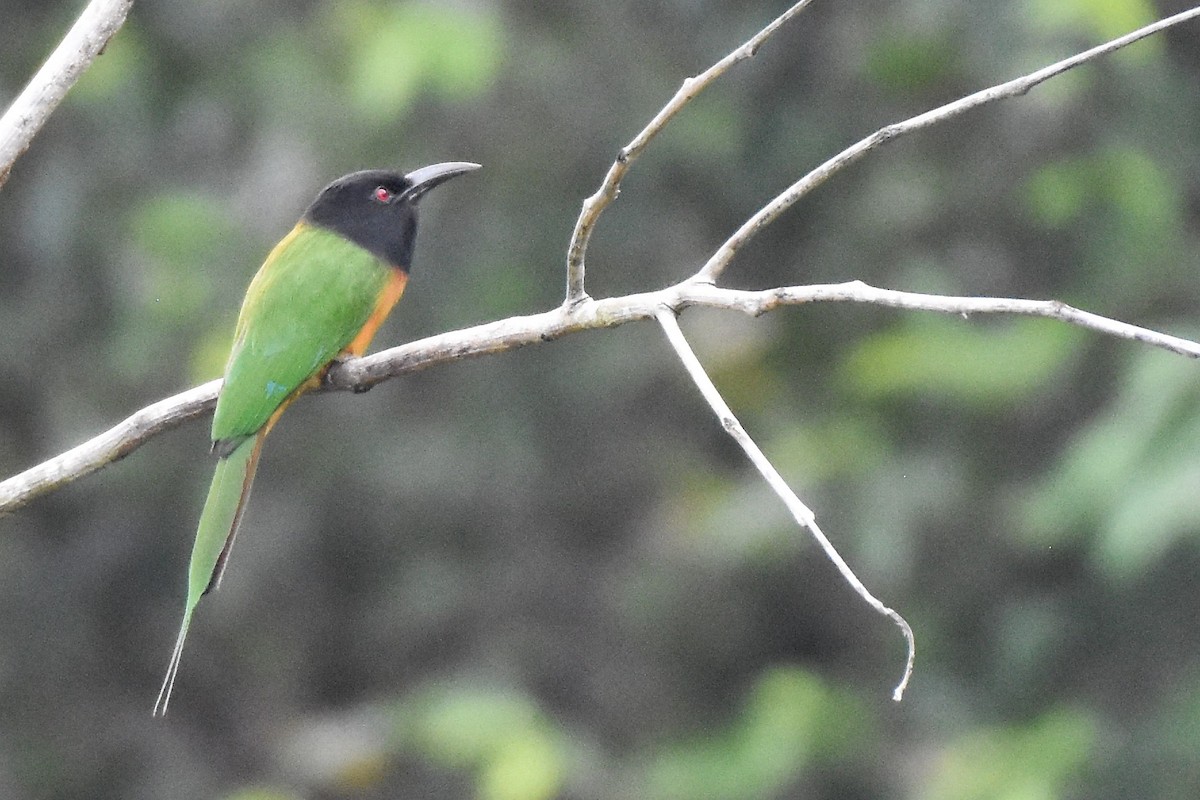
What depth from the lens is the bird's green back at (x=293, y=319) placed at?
12.0 ft

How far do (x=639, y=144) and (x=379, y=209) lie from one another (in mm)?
1855

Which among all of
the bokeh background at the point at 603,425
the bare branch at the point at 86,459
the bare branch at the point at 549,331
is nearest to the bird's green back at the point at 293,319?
the bare branch at the point at 549,331

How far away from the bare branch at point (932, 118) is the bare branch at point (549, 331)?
9 cm

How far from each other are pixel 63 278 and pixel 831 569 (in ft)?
10.5

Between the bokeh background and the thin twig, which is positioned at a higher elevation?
the bokeh background

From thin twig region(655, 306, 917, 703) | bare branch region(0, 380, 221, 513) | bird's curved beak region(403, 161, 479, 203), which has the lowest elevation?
bare branch region(0, 380, 221, 513)

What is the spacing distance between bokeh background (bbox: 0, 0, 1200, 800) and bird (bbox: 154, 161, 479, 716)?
175 cm

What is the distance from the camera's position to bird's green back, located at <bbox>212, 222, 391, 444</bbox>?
12.0 ft

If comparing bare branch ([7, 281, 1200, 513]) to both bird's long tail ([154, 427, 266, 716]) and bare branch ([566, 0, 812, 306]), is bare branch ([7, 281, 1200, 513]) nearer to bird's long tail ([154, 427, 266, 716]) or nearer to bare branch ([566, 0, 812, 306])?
bare branch ([566, 0, 812, 306])

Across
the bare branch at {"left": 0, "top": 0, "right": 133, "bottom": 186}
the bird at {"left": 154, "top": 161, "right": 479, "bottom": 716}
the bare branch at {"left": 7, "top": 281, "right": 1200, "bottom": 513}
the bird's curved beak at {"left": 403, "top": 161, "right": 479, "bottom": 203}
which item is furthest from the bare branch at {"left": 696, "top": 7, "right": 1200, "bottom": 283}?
the bird's curved beak at {"left": 403, "top": 161, "right": 479, "bottom": 203}

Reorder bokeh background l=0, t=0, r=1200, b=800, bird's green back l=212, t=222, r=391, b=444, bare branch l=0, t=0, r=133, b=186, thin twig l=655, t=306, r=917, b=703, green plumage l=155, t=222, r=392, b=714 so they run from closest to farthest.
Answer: thin twig l=655, t=306, r=917, b=703
bare branch l=0, t=0, r=133, b=186
green plumage l=155, t=222, r=392, b=714
bird's green back l=212, t=222, r=391, b=444
bokeh background l=0, t=0, r=1200, b=800

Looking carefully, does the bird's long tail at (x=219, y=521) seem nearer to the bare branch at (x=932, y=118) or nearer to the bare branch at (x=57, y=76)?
the bare branch at (x=57, y=76)

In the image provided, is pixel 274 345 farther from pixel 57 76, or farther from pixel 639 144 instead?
pixel 639 144

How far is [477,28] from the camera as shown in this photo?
218 inches
